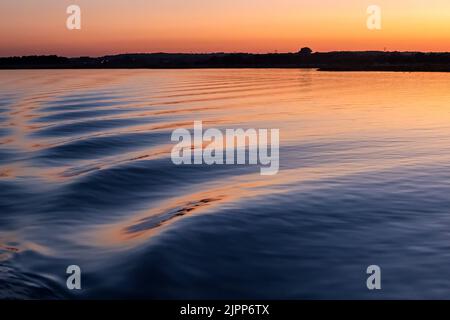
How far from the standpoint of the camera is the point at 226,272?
9.90 metres

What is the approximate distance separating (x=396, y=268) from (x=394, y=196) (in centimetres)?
513

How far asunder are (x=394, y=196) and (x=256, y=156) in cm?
778

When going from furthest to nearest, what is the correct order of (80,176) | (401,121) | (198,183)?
1. (401,121)
2. (80,176)
3. (198,183)

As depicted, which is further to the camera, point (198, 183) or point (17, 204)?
point (198, 183)

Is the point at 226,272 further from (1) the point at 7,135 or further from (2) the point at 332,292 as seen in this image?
(1) the point at 7,135

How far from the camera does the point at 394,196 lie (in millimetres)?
14648

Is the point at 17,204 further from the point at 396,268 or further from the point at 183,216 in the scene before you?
the point at 396,268

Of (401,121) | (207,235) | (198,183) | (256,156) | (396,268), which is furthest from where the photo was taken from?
(401,121)

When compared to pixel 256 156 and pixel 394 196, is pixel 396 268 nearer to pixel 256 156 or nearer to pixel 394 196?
pixel 394 196

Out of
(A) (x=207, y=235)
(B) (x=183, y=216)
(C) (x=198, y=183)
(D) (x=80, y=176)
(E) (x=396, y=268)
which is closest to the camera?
(E) (x=396, y=268)

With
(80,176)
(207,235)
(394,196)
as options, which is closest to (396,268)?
(207,235)

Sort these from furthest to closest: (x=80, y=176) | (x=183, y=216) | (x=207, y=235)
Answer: (x=80, y=176) < (x=183, y=216) < (x=207, y=235)

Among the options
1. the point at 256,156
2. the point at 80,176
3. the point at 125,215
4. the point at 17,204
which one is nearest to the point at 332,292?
the point at 125,215

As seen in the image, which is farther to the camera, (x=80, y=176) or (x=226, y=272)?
(x=80, y=176)
